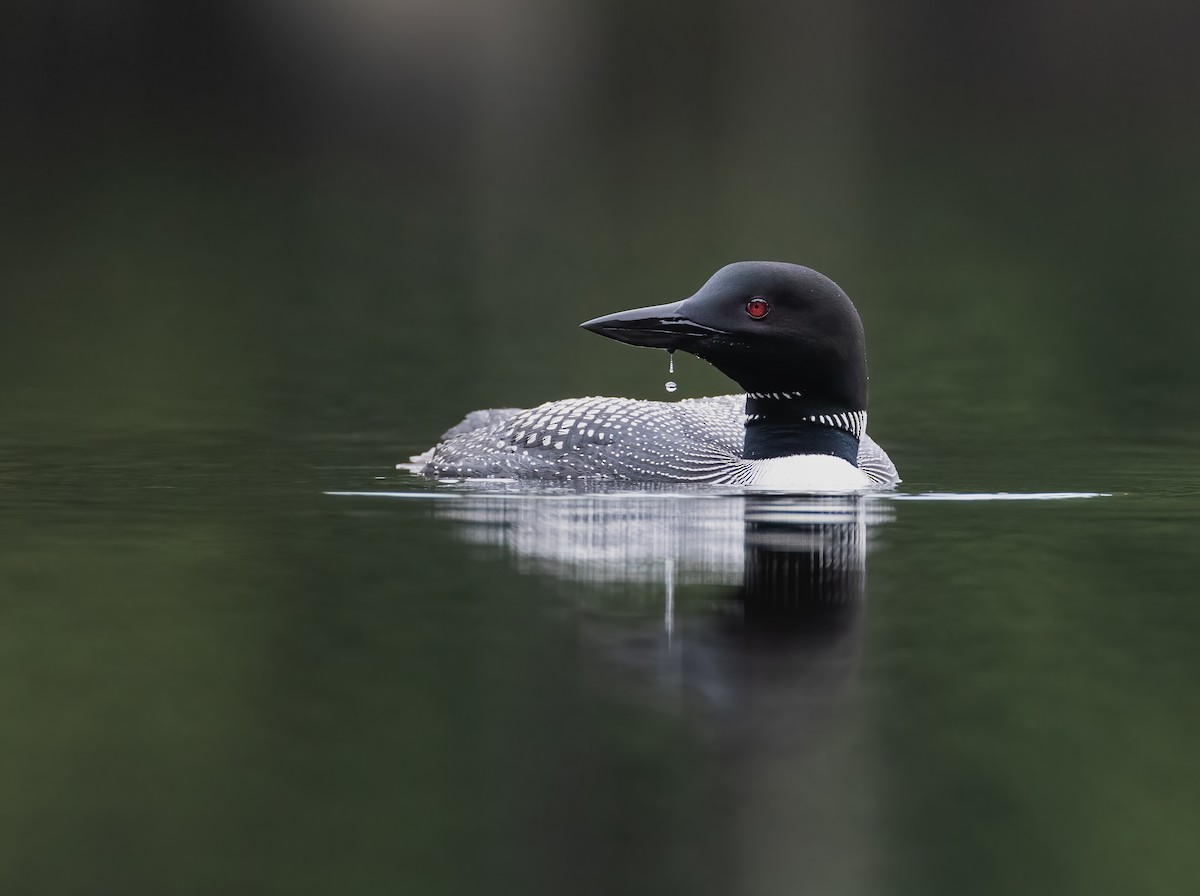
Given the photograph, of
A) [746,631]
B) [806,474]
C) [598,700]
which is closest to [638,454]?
[806,474]

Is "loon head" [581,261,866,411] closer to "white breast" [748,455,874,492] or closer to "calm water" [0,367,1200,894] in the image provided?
"white breast" [748,455,874,492]

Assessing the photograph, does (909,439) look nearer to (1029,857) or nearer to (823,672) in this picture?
(823,672)

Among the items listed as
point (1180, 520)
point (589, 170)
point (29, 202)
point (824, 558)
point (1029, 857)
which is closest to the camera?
point (1029, 857)

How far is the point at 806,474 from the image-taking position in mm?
6680

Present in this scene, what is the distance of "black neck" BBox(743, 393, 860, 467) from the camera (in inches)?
267

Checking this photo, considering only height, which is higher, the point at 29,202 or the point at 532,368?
the point at 29,202

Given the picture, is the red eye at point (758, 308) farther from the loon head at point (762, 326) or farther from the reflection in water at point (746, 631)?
the reflection in water at point (746, 631)

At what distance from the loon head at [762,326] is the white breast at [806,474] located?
0.85 feet

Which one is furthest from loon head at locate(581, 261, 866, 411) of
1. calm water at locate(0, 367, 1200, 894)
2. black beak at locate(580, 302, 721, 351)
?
calm water at locate(0, 367, 1200, 894)

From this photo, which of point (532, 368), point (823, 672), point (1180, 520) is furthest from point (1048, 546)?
point (532, 368)

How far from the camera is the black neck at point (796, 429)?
6.78 meters

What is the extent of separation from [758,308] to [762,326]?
61mm

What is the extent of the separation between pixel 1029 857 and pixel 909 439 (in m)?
5.94

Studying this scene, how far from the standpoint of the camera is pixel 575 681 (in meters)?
3.81
